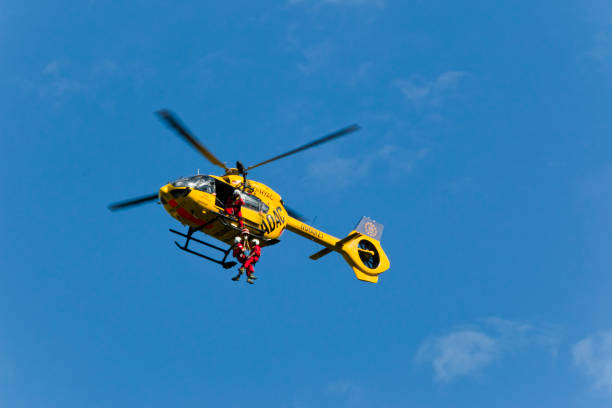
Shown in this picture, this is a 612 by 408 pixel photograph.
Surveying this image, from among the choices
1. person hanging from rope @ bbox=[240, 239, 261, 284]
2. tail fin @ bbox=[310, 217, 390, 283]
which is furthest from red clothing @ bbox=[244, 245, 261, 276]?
tail fin @ bbox=[310, 217, 390, 283]

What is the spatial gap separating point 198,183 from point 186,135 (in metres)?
2.89

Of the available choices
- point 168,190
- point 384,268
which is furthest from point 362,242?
point 168,190

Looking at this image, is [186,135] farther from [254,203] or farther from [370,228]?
[370,228]

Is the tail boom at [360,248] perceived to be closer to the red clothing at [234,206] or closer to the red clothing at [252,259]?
the red clothing at [252,259]

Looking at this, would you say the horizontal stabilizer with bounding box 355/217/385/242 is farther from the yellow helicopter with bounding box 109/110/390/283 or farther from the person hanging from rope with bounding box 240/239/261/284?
the person hanging from rope with bounding box 240/239/261/284

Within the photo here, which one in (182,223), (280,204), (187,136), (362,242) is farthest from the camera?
(362,242)

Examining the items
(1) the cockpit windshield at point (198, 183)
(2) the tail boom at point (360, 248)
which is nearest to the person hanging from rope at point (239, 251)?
(1) the cockpit windshield at point (198, 183)

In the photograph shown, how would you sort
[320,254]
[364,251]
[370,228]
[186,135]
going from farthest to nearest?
[370,228]
[364,251]
[320,254]
[186,135]

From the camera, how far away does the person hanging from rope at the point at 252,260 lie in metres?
34.0

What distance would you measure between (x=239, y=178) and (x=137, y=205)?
16.3 ft

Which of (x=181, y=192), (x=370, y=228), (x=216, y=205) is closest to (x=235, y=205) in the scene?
(x=216, y=205)

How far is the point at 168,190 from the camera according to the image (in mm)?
34531

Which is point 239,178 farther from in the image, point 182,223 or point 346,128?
point 346,128

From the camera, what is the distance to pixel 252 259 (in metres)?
34.8
